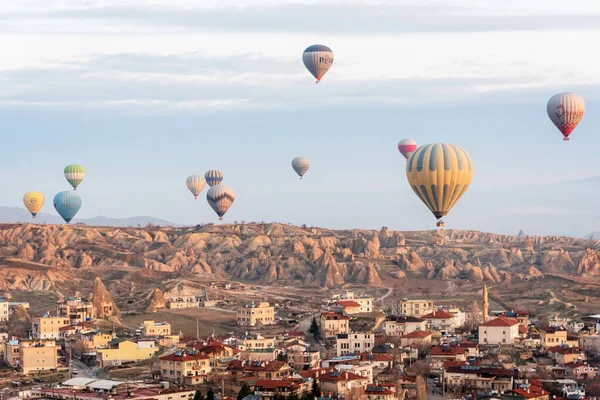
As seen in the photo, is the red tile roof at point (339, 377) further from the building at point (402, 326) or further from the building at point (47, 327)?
the building at point (47, 327)

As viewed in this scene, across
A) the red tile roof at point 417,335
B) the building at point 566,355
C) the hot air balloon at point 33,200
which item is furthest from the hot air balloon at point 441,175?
the hot air balloon at point 33,200

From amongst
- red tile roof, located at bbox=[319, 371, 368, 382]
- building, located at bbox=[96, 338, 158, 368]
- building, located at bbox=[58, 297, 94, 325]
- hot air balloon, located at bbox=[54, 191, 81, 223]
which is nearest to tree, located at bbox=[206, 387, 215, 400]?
red tile roof, located at bbox=[319, 371, 368, 382]

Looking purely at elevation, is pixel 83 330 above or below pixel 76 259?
below

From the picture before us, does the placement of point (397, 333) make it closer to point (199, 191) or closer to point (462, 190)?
point (462, 190)

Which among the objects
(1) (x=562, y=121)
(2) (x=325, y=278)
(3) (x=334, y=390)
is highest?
(1) (x=562, y=121)

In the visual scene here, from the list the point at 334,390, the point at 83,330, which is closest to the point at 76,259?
the point at 83,330

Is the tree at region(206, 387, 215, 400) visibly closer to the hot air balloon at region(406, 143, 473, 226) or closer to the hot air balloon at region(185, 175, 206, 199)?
the hot air balloon at region(406, 143, 473, 226)

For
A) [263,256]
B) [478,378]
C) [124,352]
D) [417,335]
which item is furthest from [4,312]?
[263,256]

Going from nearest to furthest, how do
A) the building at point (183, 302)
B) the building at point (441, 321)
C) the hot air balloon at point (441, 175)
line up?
the hot air balloon at point (441, 175) < the building at point (441, 321) < the building at point (183, 302)
